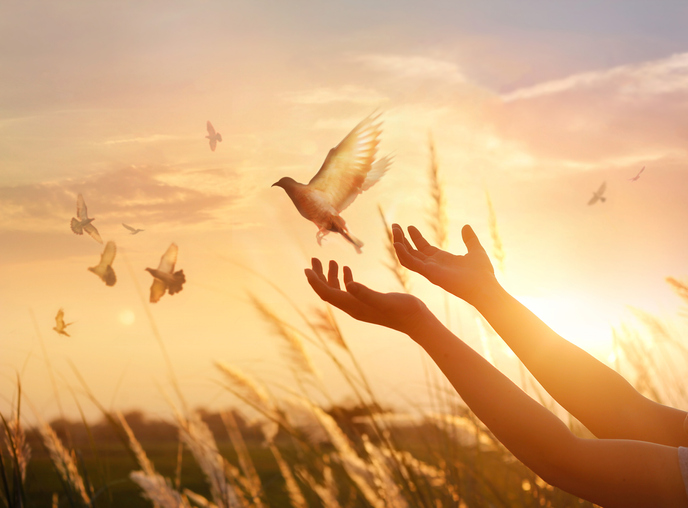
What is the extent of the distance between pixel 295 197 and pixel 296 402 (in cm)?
69

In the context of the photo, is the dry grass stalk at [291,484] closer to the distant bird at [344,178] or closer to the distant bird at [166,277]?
the distant bird at [166,277]

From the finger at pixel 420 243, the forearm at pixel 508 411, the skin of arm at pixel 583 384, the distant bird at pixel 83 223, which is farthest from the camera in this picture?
the distant bird at pixel 83 223

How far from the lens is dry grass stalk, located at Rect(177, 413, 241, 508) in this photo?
1.44 metres

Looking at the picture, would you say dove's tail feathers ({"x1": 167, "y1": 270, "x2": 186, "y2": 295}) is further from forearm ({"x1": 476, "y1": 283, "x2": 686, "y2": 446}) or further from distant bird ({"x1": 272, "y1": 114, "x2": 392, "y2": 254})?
forearm ({"x1": 476, "y1": 283, "x2": 686, "y2": 446})

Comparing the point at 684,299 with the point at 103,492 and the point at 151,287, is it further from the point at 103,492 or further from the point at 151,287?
the point at 103,492

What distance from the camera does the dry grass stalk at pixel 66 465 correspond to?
54.5 inches

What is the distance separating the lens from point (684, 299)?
6.49ft

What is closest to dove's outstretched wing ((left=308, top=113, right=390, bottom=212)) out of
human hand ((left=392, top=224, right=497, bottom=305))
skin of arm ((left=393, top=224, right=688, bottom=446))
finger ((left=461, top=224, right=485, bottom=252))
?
human hand ((left=392, top=224, right=497, bottom=305))

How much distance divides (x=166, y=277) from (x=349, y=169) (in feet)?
2.52

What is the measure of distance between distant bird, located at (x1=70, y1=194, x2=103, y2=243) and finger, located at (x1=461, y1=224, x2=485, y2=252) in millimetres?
997

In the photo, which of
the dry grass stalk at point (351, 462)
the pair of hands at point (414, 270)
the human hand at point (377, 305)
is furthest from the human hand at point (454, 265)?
the dry grass stalk at point (351, 462)

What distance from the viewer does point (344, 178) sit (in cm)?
111

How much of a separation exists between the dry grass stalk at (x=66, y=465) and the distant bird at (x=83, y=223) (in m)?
0.59

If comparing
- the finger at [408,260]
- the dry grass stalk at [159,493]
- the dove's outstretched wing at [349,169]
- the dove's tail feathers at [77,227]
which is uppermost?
the dove's tail feathers at [77,227]
